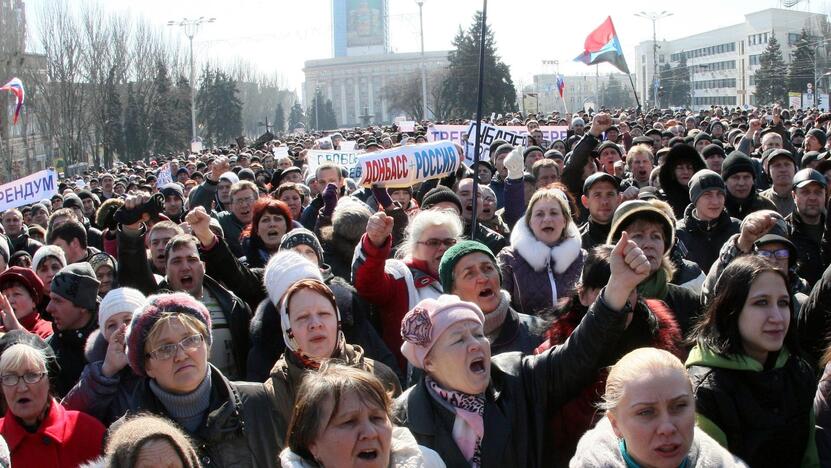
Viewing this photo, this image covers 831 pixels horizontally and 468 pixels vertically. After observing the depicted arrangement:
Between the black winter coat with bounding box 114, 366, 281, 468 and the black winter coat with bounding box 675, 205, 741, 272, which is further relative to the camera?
the black winter coat with bounding box 675, 205, 741, 272

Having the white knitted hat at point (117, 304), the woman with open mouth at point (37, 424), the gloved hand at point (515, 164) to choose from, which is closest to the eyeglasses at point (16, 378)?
the woman with open mouth at point (37, 424)

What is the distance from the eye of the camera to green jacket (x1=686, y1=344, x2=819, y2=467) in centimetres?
307

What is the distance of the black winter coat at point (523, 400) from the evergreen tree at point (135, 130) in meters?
52.2

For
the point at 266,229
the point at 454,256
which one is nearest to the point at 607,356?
the point at 454,256

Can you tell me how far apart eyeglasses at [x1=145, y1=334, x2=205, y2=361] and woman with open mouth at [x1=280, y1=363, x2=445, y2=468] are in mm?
823

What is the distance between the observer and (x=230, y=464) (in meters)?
3.32

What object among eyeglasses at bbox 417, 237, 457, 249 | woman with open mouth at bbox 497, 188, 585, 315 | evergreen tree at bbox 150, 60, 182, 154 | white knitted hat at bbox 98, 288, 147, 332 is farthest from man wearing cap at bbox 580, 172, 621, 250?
evergreen tree at bbox 150, 60, 182, 154

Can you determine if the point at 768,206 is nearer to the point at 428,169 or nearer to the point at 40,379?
the point at 428,169

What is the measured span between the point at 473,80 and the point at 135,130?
67.0 ft

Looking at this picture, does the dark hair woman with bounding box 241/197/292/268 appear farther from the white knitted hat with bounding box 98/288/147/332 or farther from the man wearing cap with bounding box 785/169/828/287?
the man wearing cap with bounding box 785/169/828/287

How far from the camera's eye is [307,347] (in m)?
3.65

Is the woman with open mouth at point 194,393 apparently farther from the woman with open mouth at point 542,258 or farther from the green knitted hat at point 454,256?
the woman with open mouth at point 542,258

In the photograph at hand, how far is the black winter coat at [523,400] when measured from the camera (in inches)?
122

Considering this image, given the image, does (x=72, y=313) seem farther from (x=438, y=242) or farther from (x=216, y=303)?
(x=438, y=242)
